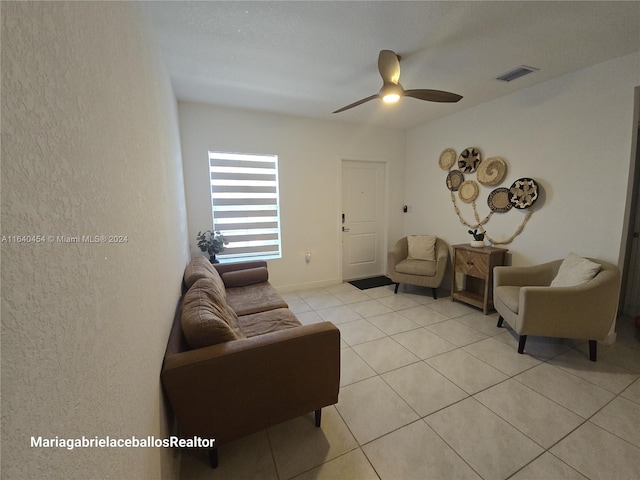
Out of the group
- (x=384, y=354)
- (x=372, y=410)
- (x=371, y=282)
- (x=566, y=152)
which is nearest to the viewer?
(x=372, y=410)

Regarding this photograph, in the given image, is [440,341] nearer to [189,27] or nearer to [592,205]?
[592,205]

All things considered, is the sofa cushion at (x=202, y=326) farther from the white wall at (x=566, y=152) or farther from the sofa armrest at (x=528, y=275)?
the white wall at (x=566, y=152)

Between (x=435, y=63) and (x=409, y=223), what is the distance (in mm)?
2655

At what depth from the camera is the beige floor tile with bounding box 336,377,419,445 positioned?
1.61m

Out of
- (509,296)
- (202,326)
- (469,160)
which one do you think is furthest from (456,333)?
(202,326)

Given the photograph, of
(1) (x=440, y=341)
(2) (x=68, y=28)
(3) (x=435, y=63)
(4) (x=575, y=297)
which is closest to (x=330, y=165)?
(3) (x=435, y=63)

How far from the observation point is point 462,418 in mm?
1673

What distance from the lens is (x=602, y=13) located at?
173 cm

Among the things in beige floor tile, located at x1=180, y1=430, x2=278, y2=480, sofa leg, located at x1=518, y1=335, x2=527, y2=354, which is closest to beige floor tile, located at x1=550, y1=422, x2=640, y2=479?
sofa leg, located at x1=518, y1=335, x2=527, y2=354

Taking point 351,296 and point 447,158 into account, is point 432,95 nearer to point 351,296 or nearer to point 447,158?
point 447,158

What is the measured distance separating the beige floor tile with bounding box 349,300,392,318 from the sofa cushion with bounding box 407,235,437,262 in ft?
3.25

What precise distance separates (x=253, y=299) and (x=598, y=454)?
8.14 feet

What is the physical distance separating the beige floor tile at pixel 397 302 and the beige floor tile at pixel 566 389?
1.41m

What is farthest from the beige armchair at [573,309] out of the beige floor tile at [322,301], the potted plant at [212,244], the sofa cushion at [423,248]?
the potted plant at [212,244]
